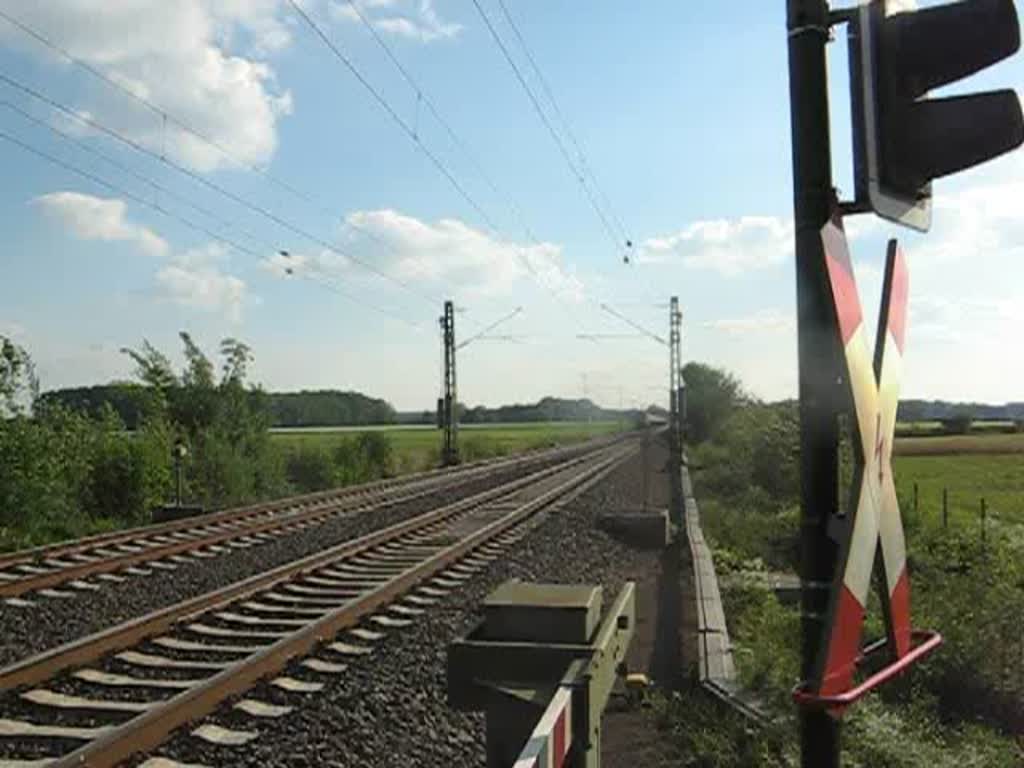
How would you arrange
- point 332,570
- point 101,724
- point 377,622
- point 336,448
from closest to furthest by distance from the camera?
point 101,724 → point 377,622 → point 332,570 → point 336,448

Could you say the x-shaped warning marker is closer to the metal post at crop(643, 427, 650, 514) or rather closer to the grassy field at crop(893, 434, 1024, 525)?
the grassy field at crop(893, 434, 1024, 525)

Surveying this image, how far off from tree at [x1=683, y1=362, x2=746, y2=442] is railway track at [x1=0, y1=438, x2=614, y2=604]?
173 ft

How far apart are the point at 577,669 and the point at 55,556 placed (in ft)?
41.1

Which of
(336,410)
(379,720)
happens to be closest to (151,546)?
(379,720)

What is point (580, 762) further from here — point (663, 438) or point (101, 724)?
point (663, 438)

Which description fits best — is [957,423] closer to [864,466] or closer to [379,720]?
[379,720]

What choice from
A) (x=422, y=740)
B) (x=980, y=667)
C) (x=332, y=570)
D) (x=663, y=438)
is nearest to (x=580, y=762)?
(x=422, y=740)

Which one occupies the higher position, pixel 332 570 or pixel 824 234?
pixel 824 234

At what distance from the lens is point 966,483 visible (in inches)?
1833

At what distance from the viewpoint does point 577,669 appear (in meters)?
3.04

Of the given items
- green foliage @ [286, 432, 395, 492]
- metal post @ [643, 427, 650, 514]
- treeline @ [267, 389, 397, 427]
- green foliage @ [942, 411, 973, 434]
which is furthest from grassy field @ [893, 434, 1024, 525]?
treeline @ [267, 389, 397, 427]

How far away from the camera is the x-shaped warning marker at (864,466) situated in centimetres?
212

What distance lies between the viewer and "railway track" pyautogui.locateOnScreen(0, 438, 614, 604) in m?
12.2

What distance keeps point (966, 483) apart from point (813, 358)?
47.9 metres
